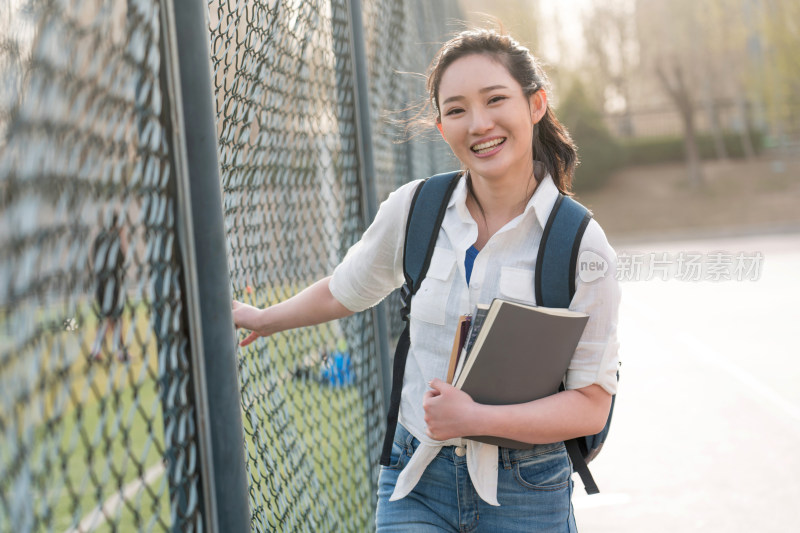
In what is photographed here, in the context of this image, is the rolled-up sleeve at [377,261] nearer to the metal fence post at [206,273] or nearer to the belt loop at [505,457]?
the belt loop at [505,457]

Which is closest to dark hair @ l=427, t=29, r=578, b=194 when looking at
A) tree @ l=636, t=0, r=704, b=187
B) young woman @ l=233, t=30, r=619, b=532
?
young woman @ l=233, t=30, r=619, b=532

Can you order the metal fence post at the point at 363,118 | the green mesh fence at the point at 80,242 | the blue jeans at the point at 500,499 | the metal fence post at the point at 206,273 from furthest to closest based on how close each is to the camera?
the metal fence post at the point at 363,118 < the blue jeans at the point at 500,499 < the metal fence post at the point at 206,273 < the green mesh fence at the point at 80,242

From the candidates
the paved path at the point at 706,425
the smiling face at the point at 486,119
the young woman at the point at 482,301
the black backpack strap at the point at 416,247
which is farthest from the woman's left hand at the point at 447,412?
the paved path at the point at 706,425

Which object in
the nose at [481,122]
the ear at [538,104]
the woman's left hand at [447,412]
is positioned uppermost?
the ear at [538,104]

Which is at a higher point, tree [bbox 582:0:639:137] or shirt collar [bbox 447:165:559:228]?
tree [bbox 582:0:639:137]

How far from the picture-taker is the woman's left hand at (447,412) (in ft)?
6.23

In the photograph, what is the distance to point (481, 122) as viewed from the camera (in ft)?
6.89

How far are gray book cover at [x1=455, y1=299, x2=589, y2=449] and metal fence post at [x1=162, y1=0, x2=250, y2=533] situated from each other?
59 centimetres

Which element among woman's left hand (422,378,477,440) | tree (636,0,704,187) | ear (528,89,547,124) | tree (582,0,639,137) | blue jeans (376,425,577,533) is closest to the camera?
woman's left hand (422,378,477,440)

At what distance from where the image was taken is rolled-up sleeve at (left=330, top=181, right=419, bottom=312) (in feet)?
7.26

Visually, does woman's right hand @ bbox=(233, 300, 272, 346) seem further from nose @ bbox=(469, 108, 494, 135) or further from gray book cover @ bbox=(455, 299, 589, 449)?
nose @ bbox=(469, 108, 494, 135)

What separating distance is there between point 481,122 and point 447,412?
2.28ft

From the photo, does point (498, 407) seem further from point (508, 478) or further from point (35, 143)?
point (35, 143)

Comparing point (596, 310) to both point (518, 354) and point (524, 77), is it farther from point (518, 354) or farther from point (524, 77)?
point (524, 77)
